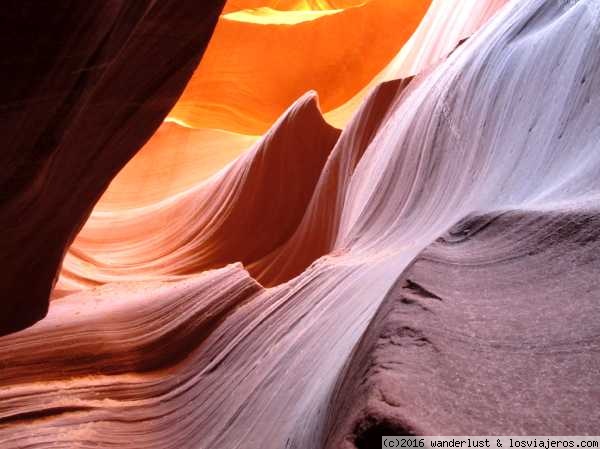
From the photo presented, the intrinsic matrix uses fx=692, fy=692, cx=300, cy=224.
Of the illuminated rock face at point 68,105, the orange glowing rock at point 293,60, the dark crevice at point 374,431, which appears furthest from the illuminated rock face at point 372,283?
the orange glowing rock at point 293,60

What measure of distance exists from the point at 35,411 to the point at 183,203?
3580 mm

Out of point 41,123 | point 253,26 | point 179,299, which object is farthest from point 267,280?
point 253,26

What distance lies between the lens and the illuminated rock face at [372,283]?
129cm

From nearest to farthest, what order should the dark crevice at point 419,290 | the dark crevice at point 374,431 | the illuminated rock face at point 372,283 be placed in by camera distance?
1. the dark crevice at point 374,431
2. the illuminated rock face at point 372,283
3. the dark crevice at point 419,290

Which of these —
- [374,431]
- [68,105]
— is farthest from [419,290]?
[68,105]

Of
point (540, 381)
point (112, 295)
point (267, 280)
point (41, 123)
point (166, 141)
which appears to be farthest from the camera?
point (166, 141)

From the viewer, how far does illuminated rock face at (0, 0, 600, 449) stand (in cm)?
129

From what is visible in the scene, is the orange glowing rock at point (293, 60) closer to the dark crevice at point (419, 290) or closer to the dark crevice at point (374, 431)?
the dark crevice at point (419, 290)

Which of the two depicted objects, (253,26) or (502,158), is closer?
(502,158)

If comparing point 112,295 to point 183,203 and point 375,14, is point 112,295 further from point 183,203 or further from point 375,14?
point 375,14

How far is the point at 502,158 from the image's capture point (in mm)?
2850

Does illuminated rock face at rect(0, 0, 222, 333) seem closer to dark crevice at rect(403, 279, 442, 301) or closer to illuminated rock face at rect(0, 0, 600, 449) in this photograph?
illuminated rock face at rect(0, 0, 600, 449)

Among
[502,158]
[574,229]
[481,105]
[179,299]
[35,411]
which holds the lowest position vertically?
[35,411]

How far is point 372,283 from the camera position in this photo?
96.7 inches
